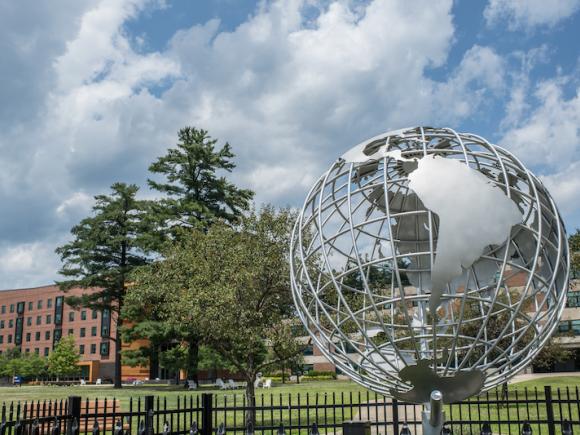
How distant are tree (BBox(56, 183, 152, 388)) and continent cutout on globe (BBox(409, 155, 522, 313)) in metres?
38.9

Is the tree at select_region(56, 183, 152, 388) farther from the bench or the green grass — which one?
the bench

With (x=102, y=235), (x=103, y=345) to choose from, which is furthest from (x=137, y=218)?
(x=103, y=345)

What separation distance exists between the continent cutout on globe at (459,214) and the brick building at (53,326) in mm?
68772

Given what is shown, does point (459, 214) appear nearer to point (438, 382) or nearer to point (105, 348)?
point (438, 382)

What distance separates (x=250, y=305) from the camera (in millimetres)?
16781

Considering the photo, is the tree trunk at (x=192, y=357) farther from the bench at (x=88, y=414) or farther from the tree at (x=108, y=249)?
the bench at (x=88, y=414)

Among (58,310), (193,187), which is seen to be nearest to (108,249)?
(193,187)

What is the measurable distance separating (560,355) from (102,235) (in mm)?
30629

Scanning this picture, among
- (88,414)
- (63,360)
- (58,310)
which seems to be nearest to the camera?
(88,414)

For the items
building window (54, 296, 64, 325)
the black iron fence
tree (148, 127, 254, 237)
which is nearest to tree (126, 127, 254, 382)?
tree (148, 127, 254, 237)

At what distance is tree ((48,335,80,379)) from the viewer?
211ft

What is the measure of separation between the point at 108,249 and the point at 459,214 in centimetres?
4212

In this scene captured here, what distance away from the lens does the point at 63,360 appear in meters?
64.4

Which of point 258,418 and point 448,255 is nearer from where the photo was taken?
point 448,255
